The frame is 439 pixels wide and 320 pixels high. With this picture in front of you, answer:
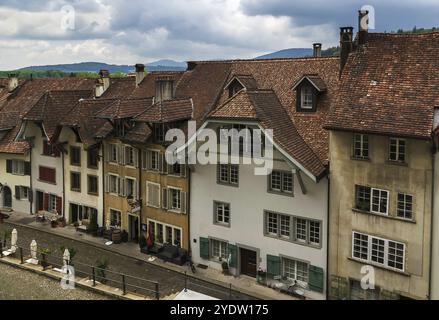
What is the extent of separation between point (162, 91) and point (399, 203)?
2114cm

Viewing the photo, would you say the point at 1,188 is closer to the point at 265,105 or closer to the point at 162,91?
the point at 162,91

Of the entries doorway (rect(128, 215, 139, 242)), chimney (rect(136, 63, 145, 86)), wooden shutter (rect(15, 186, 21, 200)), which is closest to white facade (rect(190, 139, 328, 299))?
doorway (rect(128, 215, 139, 242))

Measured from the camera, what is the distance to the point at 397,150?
26.9m

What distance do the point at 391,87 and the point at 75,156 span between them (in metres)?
29.7

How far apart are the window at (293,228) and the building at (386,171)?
125cm

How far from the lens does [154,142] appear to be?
1506 inches

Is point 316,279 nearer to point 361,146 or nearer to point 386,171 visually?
point 386,171

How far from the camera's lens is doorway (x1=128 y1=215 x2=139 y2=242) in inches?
1634

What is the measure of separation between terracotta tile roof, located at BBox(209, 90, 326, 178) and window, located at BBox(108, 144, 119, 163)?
1360 cm

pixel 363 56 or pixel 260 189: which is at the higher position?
pixel 363 56

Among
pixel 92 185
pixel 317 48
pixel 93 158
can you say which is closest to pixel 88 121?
pixel 93 158

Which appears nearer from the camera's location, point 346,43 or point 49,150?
point 346,43

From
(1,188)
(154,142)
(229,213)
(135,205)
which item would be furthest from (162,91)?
(1,188)

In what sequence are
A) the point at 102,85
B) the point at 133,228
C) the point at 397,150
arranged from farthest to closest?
1. the point at 102,85
2. the point at 133,228
3. the point at 397,150
